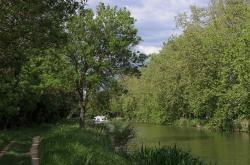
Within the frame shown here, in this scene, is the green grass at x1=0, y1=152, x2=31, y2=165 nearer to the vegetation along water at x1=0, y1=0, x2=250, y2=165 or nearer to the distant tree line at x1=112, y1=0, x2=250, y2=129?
the vegetation along water at x1=0, y1=0, x2=250, y2=165

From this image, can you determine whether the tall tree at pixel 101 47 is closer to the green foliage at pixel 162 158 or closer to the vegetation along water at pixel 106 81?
the vegetation along water at pixel 106 81

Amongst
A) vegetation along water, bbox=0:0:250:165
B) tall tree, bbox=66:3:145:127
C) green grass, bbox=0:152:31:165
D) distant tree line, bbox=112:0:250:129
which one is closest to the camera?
vegetation along water, bbox=0:0:250:165

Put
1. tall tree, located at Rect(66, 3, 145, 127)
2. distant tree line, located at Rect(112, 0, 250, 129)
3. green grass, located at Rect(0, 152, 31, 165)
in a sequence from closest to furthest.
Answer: green grass, located at Rect(0, 152, 31, 165) < tall tree, located at Rect(66, 3, 145, 127) < distant tree line, located at Rect(112, 0, 250, 129)

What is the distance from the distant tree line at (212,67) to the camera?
4838 cm

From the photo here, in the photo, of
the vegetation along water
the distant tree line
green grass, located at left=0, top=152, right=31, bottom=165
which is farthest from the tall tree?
green grass, located at left=0, top=152, right=31, bottom=165

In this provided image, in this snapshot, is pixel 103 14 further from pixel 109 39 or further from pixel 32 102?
pixel 32 102

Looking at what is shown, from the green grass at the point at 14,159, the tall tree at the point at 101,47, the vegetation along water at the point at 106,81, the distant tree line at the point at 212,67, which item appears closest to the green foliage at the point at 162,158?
the vegetation along water at the point at 106,81

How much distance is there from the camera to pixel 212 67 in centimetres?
5694

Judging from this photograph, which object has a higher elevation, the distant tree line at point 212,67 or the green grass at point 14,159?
the distant tree line at point 212,67

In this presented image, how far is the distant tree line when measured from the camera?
159ft

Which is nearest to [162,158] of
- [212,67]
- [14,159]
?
[14,159]

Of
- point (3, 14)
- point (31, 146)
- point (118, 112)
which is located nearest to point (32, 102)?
point (31, 146)

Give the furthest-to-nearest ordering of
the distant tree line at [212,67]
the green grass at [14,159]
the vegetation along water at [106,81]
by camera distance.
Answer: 1. the distant tree line at [212,67]
2. the green grass at [14,159]
3. the vegetation along water at [106,81]

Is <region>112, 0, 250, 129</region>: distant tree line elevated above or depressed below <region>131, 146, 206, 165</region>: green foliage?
above
